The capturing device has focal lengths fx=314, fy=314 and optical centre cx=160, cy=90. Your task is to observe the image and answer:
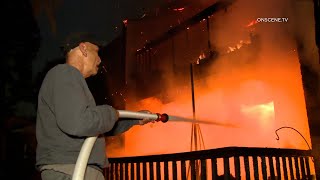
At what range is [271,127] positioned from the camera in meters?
7.37

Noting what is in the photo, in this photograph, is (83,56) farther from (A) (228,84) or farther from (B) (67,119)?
(A) (228,84)

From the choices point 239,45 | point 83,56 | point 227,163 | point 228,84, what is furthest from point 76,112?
point 228,84

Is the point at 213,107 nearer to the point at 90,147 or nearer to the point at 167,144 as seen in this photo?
the point at 167,144

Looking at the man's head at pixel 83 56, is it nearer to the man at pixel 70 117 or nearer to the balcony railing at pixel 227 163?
the man at pixel 70 117

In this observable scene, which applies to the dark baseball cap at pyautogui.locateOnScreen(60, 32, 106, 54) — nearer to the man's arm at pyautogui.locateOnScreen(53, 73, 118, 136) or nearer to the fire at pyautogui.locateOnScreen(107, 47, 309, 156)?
the man's arm at pyautogui.locateOnScreen(53, 73, 118, 136)

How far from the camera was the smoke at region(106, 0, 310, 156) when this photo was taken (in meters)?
6.72

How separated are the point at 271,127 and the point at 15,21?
19768mm

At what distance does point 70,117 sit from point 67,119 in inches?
1.2

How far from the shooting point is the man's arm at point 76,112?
2.21 metres

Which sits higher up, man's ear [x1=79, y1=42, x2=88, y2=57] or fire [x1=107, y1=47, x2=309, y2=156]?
fire [x1=107, y1=47, x2=309, y2=156]

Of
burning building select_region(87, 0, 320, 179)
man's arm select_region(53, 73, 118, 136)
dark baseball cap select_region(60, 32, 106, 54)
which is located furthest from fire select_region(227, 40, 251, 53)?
man's arm select_region(53, 73, 118, 136)

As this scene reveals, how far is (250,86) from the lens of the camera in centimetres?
775

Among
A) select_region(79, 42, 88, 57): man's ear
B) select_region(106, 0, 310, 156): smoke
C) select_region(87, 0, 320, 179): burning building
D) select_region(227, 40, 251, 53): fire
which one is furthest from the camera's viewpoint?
select_region(227, 40, 251, 53): fire

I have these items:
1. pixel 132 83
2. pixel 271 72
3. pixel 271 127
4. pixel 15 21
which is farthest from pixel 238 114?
pixel 15 21
